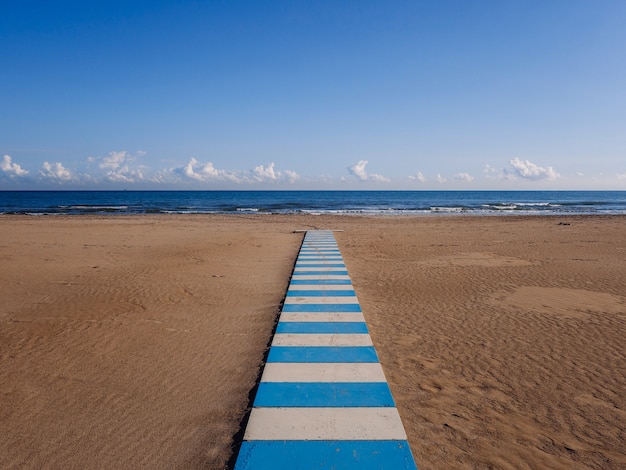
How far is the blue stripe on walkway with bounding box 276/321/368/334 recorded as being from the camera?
506cm

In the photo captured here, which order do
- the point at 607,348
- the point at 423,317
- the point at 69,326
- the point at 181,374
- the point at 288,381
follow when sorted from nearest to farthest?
the point at 288,381
the point at 181,374
the point at 607,348
the point at 69,326
the point at 423,317

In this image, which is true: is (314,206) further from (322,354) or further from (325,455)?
(325,455)

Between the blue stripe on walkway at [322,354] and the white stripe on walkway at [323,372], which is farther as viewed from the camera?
the blue stripe on walkway at [322,354]

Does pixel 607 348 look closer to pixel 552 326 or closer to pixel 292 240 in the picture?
pixel 552 326

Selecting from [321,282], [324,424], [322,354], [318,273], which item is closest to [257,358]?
[322,354]

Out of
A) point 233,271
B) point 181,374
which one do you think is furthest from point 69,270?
point 181,374

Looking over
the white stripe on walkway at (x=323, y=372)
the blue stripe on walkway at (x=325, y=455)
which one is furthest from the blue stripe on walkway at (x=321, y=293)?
the blue stripe on walkway at (x=325, y=455)

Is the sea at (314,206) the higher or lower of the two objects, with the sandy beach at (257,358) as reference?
higher

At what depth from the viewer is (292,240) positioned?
14852 millimetres

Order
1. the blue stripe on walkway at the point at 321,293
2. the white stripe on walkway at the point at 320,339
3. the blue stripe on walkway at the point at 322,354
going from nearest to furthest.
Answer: the blue stripe on walkway at the point at 322,354 → the white stripe on walkway at the point at 320,339 → the blue stripe on walkway at the point at 321,293

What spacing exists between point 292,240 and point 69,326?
9.83m

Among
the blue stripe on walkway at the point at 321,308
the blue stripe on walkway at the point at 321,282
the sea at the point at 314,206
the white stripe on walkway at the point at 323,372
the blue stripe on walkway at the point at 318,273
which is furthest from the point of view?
the sea at the point at 314,206

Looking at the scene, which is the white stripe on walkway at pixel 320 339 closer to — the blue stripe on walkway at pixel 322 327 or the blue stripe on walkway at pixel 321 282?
the blue stripe on walkway at pixel 322 327

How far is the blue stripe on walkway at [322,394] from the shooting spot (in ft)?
11.1
